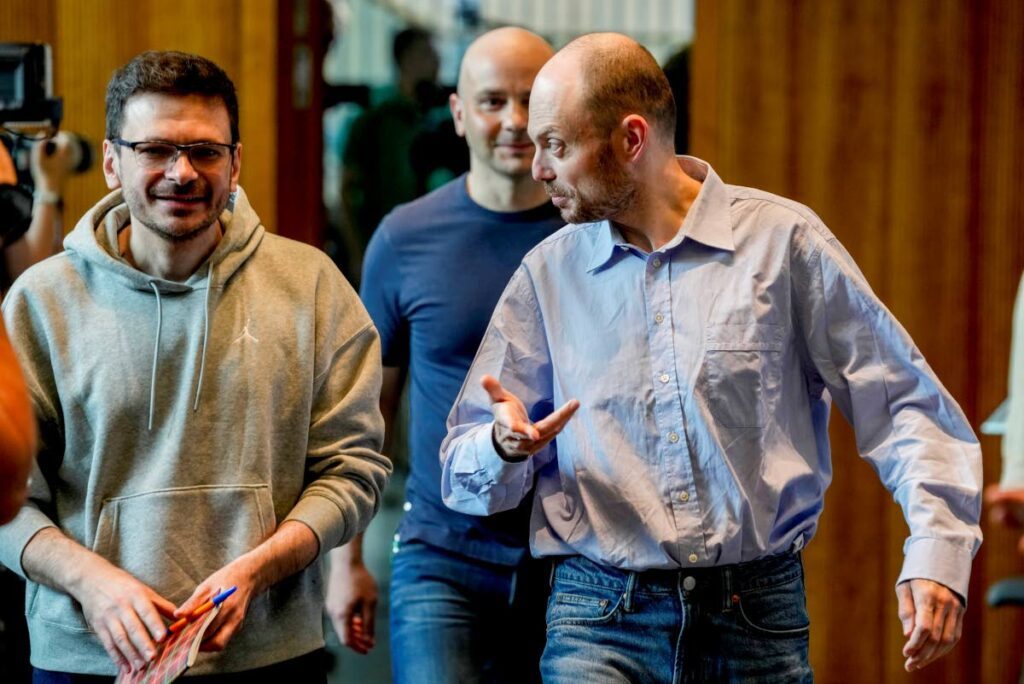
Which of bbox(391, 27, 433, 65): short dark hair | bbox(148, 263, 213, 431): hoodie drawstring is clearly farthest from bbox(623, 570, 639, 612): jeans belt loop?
bbox(391, 27, 433, 65): short dark hair

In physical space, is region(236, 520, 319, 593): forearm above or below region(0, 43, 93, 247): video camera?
below

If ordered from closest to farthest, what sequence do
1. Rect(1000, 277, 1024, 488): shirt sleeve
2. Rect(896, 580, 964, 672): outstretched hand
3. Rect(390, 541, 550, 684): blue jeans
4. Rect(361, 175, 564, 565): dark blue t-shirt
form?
Rect(896, 580, 964, 672): outstretched hand < Rect(1000, 277, 1024, 488): shirt sleeve < Rect(390, 541, 550, 684): blue jeans < Rect(361, 175, 564, 565): dark blue t-shirt

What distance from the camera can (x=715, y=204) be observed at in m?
2.30

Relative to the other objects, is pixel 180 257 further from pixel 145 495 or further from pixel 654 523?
pixel 654 523

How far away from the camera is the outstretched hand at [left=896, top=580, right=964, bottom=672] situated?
6.64ft

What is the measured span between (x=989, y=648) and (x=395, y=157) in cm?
232

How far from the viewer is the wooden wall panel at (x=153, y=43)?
3.95m

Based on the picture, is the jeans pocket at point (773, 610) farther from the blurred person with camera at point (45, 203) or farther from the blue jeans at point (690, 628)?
the blurred person with camera at point (45, 203)

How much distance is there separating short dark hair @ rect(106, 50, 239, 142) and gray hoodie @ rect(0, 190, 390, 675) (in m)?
0.18

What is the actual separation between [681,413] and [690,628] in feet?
1.08

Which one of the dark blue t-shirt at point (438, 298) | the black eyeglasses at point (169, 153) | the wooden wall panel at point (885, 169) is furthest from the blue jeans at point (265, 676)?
the wooden wall panel at point (885, 169)

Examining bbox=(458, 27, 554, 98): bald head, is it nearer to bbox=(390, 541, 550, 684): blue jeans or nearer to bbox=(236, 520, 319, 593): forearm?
bbox=(390, 541, 550, 684): blue jeans

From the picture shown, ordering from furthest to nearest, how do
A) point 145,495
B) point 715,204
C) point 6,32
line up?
point 6,32 < point 715,204 < point 145,495

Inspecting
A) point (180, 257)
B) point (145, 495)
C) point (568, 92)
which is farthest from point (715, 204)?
point (145, 495)
